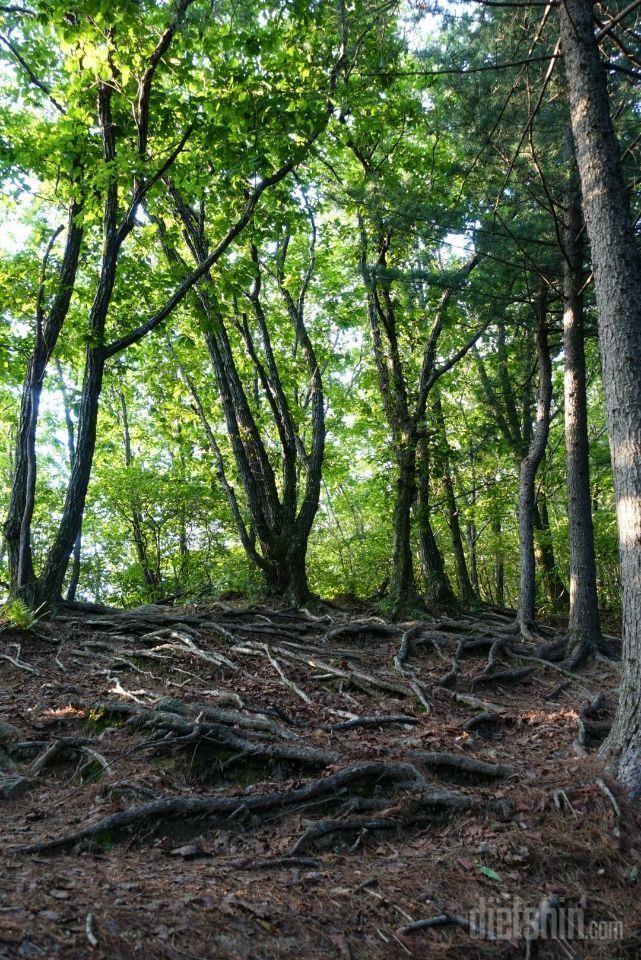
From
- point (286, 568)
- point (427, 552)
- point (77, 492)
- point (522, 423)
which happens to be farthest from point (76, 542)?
point (522, 423)

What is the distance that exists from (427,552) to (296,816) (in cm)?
957

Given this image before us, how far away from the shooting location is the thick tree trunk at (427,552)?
1270 cm

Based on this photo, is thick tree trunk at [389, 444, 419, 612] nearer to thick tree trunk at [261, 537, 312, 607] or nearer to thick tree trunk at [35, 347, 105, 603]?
thick tree trunk at [261, 537, 312, 607]

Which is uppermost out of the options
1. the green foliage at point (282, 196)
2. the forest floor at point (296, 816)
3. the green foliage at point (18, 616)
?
the green foliage at point (282, 196)

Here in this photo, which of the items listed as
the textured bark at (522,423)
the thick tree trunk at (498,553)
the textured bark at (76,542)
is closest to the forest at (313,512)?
the textured bark at (522,423)

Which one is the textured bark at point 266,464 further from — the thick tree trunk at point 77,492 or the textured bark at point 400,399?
the thick tree trunk at point 77,492

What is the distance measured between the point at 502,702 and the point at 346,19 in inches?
321

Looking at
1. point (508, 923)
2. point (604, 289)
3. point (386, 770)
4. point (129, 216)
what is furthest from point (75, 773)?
point (129, 216)

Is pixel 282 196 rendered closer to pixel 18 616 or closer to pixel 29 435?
pixel 29 435

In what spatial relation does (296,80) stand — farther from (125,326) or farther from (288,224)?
(125,326)

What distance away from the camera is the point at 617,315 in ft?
15.8

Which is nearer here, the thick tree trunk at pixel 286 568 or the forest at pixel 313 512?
the forest at pixel 313 512

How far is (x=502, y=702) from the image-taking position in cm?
721

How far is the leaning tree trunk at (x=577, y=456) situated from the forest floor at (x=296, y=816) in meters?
1.63
